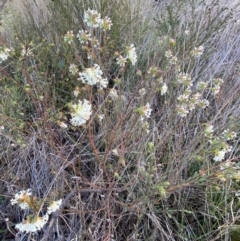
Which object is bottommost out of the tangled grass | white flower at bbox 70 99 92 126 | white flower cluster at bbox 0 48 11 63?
the tangled grass

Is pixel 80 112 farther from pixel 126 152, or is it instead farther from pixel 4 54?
pixel 4 54

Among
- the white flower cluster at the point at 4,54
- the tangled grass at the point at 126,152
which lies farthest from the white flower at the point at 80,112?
the white flower cluster at the point at 4,54

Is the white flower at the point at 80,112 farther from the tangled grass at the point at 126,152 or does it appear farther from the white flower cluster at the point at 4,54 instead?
the white flower cluster at the point at 4,54

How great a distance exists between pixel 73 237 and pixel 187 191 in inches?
18.5

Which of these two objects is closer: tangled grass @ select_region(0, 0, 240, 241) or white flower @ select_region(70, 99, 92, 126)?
white flower @ select_region(70, 99, 92, 126)

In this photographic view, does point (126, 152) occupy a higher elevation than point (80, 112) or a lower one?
lower

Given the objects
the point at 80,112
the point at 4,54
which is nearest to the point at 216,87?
the point at 80,112

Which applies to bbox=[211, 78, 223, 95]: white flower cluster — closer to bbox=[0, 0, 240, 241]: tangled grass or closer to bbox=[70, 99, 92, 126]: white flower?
bbox=[0, 0, 240, 241]: tangled grass

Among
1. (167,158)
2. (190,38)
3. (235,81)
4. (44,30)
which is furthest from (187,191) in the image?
(44,30)

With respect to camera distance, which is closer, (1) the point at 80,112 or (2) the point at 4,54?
(1) the point at 80,112

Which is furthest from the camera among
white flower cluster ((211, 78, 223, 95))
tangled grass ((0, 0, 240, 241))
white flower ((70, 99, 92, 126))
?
white flower cluster ((211, 78, 223, 95))

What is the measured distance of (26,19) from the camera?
247 cm

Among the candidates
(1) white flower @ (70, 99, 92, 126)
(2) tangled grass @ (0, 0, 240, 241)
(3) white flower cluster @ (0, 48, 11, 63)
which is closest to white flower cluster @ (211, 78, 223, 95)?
(2) tangled grass @ (0, 0, 240, 241)

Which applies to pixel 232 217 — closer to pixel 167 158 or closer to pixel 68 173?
pixel 167 158
